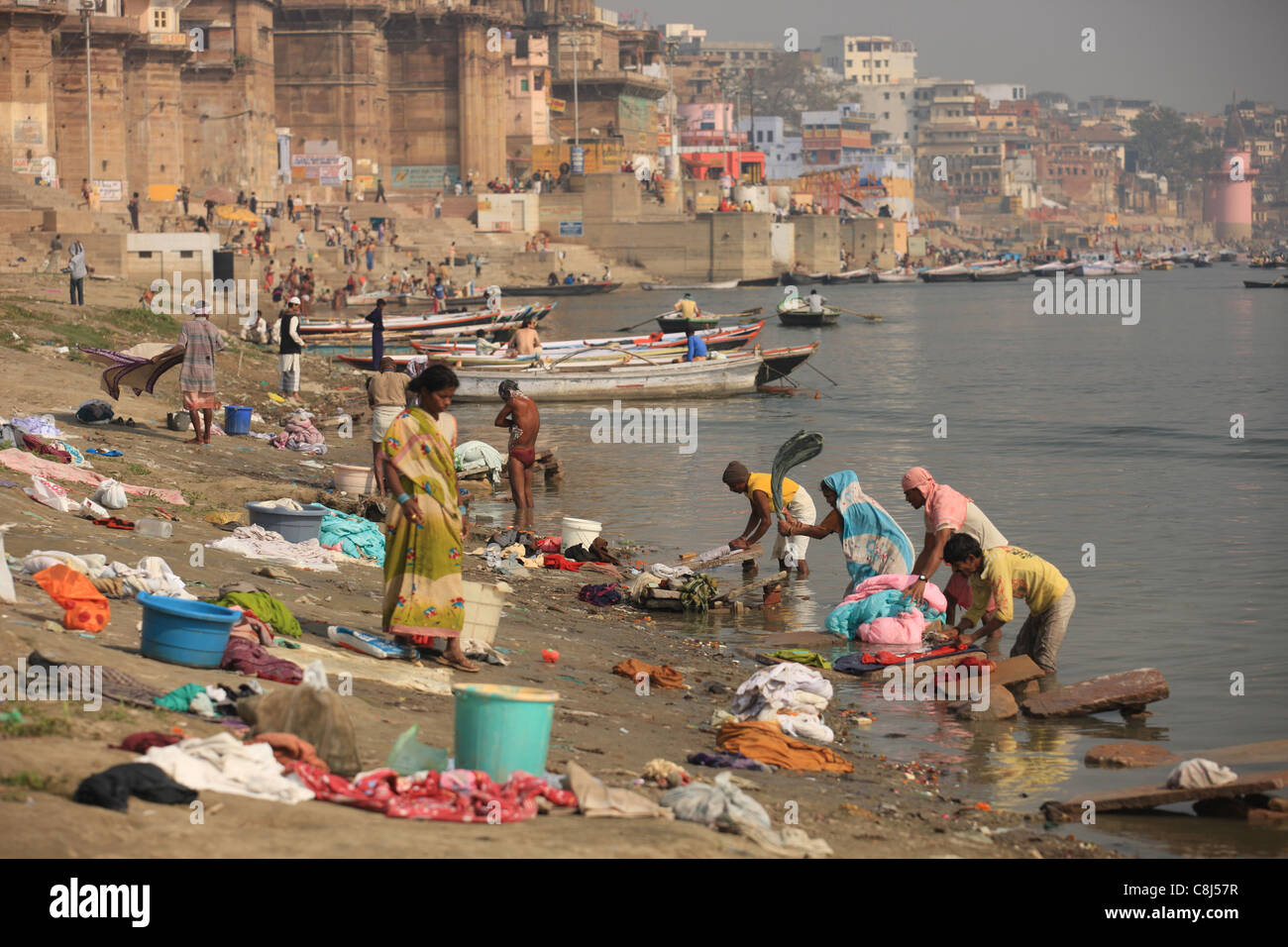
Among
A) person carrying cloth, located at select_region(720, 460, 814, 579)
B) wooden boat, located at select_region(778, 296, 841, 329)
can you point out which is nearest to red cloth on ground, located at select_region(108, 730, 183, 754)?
person carrying cloth, located at select_region(720, 460, 814, 579)

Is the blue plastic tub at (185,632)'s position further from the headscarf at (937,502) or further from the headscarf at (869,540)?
the headscarf at (869,540)

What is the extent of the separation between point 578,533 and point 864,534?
3.30 m

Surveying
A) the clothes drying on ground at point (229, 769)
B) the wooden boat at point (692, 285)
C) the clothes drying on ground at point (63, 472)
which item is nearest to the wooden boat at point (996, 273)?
the wooden boat at point (692, 285)

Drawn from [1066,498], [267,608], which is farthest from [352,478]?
[1066,498]

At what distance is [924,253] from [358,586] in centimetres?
12360

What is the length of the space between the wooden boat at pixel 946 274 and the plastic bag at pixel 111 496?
3913 inches

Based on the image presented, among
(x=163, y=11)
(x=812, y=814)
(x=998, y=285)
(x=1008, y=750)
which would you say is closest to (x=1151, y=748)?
(x=1008, y=750)

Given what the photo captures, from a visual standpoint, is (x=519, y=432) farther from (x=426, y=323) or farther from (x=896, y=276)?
A: (x=896, y=276)

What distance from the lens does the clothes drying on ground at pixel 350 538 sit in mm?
12297

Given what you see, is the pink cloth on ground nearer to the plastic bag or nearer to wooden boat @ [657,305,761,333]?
the plastic bag

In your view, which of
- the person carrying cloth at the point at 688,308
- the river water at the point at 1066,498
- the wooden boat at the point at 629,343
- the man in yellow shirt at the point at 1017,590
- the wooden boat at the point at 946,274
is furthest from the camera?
the wooden boat at the point at 946,274

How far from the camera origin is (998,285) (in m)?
108

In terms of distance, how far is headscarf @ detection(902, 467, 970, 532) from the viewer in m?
10.5

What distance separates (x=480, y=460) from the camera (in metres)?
18.3
